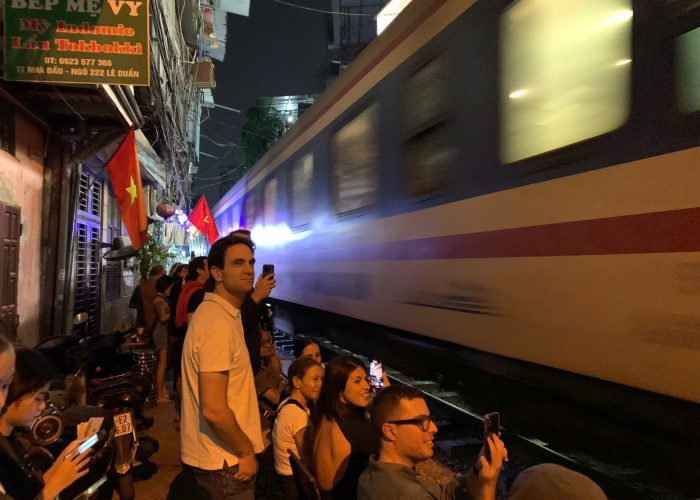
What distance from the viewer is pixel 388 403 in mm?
1910

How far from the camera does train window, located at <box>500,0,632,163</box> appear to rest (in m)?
2.74

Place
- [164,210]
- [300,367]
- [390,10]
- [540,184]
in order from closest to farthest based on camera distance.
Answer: [300,367]
[540,184]
[390,10]
[164,210]

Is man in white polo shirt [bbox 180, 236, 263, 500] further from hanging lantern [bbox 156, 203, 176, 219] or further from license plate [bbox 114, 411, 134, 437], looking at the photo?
hanging lantern [bbox 156, 203, 176, 219]

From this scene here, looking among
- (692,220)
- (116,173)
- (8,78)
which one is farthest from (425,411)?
(116,173)

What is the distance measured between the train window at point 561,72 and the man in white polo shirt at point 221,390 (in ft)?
6.07

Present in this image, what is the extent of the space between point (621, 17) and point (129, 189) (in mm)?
6323

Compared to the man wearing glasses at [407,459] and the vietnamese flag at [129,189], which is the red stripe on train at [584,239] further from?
the vietnamese flag at [129,189]

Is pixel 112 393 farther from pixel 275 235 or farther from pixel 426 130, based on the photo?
pixel 275 235

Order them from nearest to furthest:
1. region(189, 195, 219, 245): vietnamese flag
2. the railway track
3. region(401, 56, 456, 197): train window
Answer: the railway track, region(401, 56, 456, 197): train window, region(189, 195, 219, 245): vietnamese flag

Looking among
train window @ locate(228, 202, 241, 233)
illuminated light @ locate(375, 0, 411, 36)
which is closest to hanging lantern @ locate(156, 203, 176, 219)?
train window @ locate(228, 202, 241, 233)

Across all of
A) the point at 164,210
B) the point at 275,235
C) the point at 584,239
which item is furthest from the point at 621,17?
the point at 164,210

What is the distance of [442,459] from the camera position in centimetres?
450

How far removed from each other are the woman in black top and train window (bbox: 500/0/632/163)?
174 cm

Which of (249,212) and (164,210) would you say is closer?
(249,212)
